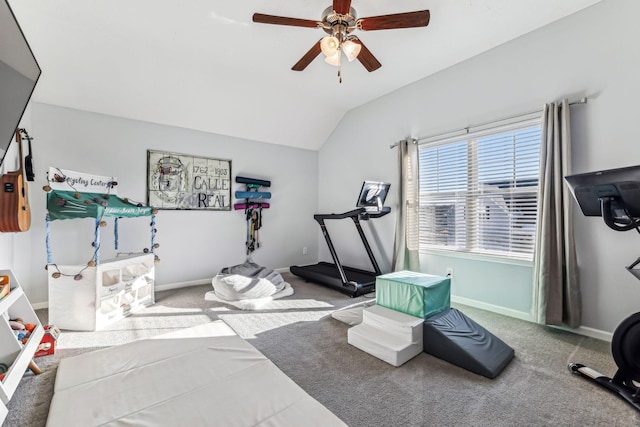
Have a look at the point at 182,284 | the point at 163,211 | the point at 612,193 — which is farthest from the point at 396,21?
the point at 182,284

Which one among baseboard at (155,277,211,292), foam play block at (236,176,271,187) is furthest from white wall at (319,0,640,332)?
baseboard at (155,277,211,292)

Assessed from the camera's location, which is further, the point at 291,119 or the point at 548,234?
the point at 291,119

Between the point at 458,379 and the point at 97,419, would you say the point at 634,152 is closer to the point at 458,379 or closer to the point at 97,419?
the point at 458,379

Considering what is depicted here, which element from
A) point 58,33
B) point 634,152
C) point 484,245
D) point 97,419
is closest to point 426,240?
point 484,245

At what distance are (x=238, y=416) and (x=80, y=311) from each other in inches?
91.7

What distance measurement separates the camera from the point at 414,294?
7.88 ft

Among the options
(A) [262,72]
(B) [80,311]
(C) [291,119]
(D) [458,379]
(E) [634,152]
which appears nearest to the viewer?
(D) [458,379]

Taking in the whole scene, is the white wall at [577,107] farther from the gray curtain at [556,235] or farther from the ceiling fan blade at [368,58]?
the ceiling fan blade at [368,58]

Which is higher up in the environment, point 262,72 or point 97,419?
point 262,72

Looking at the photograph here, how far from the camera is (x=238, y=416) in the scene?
1314mm

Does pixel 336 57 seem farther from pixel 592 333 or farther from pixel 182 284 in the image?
pixel 182 284

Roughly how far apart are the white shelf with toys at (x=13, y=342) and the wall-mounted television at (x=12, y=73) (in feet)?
3.57

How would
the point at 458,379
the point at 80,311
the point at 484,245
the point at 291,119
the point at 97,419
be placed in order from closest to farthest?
1. the point at 97,419
2. the point at 458,379
3. the point at 80,311
4. the point at 484,245
5. the point at 291,119

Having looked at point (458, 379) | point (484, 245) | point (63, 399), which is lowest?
point (458, 379)
